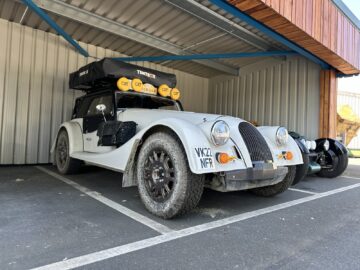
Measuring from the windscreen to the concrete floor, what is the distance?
59.7 inches

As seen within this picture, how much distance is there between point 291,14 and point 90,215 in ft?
16.6

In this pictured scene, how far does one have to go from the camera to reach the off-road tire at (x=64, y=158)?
5398 millimetres

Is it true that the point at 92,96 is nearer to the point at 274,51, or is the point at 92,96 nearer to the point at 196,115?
the point at 196,115

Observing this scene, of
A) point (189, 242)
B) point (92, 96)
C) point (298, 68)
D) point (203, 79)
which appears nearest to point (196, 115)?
point (189, 242)

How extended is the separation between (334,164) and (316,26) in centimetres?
314

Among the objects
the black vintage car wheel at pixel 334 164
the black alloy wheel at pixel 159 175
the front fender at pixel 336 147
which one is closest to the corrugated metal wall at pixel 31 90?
the black alloy wheel at pixel 159 175

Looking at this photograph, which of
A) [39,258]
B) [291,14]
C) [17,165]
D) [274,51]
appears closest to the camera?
[39,258]

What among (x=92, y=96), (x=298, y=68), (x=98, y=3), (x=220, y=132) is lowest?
(x=220, y=132)

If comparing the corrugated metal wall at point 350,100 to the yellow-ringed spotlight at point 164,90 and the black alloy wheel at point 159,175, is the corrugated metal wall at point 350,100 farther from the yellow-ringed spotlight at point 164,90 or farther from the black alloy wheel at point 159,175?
the black alloy wheel at point 159,175

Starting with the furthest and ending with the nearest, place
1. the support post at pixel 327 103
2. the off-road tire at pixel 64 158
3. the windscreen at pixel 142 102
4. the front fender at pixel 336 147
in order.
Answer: the support post at pixel 327 103
the front fender at pixel 336 147
the off-road tire at pixel 64 158
the windscreen at pixel 142 102

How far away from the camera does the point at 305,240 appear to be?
7.88 ft

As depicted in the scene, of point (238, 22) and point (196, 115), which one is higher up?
point (238, 22)

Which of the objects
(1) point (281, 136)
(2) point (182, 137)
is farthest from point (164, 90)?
(2) point (182, 137)

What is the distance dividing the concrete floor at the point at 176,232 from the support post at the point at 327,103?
394cm
